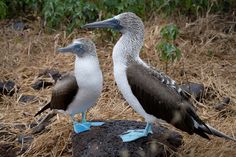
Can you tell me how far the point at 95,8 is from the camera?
7.22 m

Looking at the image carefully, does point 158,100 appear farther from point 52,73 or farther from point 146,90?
point 52,73

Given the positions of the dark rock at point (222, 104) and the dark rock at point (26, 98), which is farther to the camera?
the dark rock at point (26, 98)

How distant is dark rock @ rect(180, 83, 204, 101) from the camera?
6125 mm

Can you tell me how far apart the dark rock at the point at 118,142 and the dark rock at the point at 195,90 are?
4.20 feet

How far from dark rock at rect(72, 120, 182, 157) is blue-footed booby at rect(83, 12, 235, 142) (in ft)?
0.26

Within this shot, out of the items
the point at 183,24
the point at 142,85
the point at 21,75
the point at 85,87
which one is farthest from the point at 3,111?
the point at 183,24

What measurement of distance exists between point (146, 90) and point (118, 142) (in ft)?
1.64

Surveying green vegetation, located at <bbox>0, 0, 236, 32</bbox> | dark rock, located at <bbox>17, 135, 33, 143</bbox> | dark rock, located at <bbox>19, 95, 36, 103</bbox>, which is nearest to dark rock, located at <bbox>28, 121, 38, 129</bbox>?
dark rock, located at <bbox>17, 135, 33, 143</bbox>

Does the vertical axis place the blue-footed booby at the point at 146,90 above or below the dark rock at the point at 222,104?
above

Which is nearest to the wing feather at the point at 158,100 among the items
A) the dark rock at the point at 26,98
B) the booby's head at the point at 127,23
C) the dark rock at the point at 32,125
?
the booby's head at the point at 127,23

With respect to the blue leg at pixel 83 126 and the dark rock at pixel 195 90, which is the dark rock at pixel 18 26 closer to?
the dark rock at pixel 195 90

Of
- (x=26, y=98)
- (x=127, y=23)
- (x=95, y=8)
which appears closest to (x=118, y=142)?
(x=127, y=23)

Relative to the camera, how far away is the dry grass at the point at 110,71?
5191mm

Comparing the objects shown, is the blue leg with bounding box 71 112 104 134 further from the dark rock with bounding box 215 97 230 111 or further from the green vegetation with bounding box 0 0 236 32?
the green vegetation with bounding box 0 0 236 32
